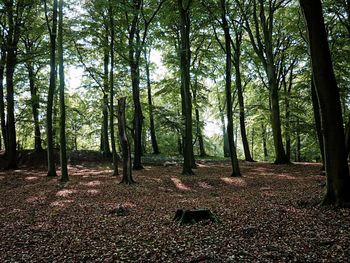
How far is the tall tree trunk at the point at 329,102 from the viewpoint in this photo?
22.6 feet

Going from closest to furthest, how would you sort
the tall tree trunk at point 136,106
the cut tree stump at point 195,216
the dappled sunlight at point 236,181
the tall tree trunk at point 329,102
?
the tall tree trunk at point 329,102
the cut tree stump at point 195,216
the dappled sunlight at point 236,181
the tall tree trunk at point 136,106

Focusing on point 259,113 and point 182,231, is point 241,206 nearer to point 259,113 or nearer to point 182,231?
point 182,231

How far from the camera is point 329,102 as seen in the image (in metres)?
6.92

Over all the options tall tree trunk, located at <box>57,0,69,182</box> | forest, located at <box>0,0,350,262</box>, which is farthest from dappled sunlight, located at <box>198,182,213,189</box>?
tall tree trunk, located at <box>57,0,69,182</box>

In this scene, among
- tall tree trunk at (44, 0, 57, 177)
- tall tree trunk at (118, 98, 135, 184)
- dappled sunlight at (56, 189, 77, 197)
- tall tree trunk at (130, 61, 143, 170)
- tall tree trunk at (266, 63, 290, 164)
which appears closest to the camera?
dappled sunlight at (56, 189, 77, 197)

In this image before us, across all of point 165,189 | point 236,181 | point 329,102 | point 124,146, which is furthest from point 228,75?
point 329,102

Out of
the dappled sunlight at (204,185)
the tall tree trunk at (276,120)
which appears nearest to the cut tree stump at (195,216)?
the dappled sunlight at (204,185)

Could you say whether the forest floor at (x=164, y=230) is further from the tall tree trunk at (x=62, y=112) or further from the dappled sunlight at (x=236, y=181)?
the tall tree trunk at (x=62, y=112)

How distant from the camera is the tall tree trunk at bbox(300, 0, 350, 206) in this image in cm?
689

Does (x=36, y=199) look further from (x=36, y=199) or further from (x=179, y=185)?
(x=179, y=185)

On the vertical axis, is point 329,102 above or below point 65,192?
above

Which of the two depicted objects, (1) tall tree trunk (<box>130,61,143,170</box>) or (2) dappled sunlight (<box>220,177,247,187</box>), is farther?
(1) tall tree trunk (<box>130,61,143,170</box>)

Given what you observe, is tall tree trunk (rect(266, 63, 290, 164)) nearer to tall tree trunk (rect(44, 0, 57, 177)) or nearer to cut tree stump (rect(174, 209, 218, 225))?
tall tree trunk (rect(44, 0, 57, 177))

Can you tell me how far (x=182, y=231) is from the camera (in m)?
6.61
